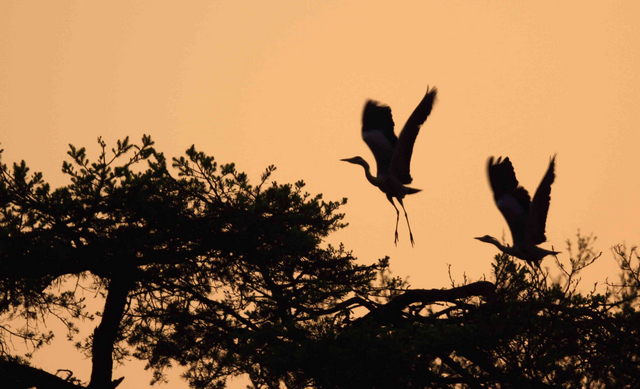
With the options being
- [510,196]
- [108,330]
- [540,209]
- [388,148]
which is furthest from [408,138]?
[108,330]

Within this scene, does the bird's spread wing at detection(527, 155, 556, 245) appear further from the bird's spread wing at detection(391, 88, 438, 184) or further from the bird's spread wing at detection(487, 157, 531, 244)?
the bird's spread wing at detection(391, 88, 438, 184)

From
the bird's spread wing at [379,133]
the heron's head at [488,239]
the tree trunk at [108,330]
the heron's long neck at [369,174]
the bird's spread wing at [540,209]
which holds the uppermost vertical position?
the bird's spread wing at [379,133]

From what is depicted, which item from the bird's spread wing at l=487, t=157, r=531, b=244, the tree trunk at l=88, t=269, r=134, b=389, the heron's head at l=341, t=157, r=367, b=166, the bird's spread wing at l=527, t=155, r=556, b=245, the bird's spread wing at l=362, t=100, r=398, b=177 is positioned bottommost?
the tree trunk at l=88, t=269, r=134, b=389

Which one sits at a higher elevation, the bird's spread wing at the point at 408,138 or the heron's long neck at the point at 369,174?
the heron's long neck at the point at 369,174

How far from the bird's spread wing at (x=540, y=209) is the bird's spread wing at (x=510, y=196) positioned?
55 centimetres

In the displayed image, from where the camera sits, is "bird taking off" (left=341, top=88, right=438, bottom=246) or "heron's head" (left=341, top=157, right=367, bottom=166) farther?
"heron's head" (left=341, top=157, right=367, bottom=166)

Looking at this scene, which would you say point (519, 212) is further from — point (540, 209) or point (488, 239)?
point (540, 209)

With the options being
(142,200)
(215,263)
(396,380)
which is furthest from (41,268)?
(396,380)

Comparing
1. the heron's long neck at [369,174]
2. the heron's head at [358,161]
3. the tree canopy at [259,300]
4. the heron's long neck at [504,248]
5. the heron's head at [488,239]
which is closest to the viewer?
the tree canopy at [259,300]

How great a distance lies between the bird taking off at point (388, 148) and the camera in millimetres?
10859

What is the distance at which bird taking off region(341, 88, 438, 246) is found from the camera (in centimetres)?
1086

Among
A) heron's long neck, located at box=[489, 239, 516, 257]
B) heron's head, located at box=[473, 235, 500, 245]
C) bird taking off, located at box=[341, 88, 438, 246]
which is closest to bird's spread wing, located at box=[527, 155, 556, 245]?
heron's long neck, located at box=[489, 239, 516, 257]

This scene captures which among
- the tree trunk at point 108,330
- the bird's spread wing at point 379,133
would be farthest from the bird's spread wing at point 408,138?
the tree trunk at point 108,330

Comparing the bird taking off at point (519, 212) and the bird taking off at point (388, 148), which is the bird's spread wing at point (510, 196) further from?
the bird taking off at point (388, 148)
